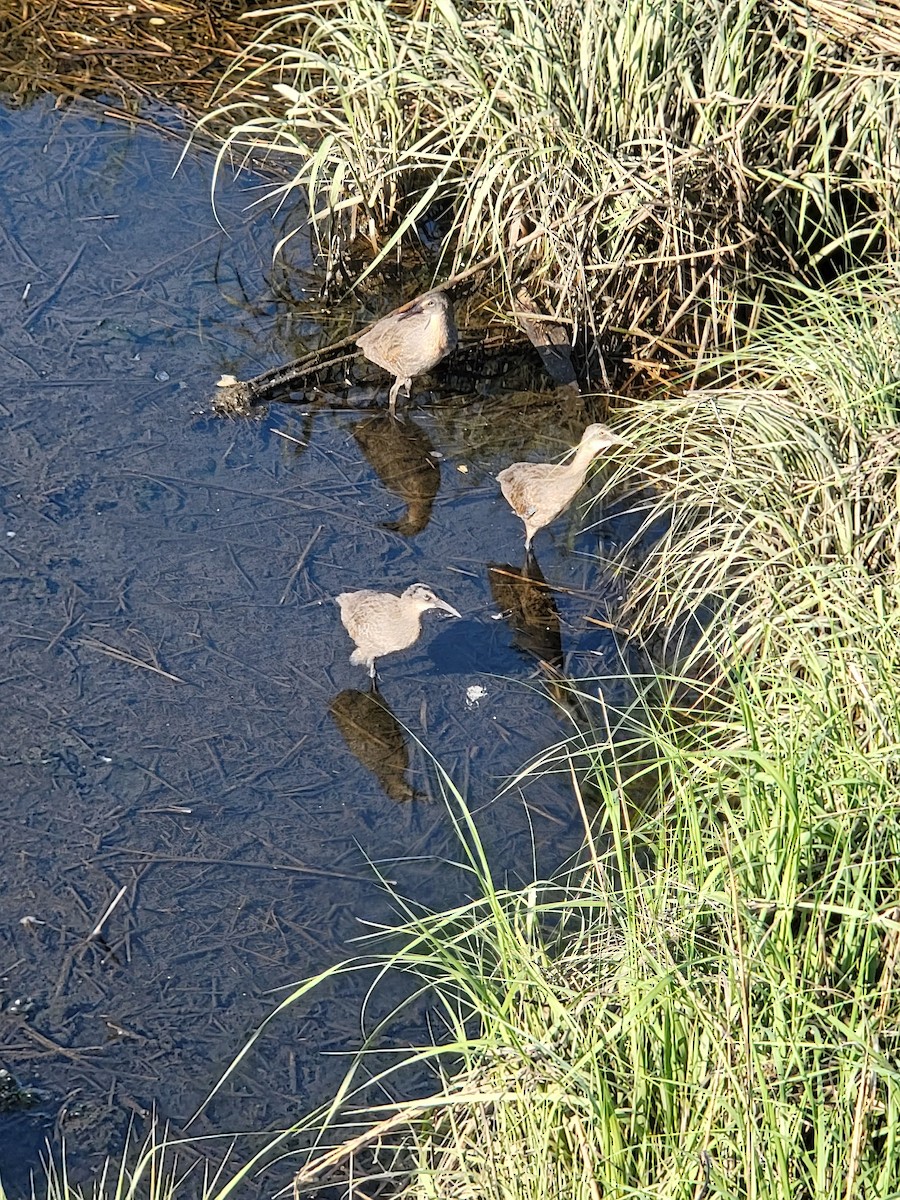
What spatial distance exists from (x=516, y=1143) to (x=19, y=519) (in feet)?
10.5

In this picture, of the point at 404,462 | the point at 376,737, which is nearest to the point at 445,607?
the point at 376,737

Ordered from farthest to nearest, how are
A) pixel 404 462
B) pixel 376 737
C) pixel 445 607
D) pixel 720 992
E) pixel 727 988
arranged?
pixel 404 462
pixel 445 607
pixel 376 737
pixel 720 992
pixel 727 988

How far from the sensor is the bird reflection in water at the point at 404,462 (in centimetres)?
575

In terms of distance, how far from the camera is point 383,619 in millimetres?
4828

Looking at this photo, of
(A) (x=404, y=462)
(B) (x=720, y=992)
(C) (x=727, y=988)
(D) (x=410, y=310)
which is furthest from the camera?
(D) (x=410, y=310)

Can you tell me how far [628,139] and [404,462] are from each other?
1.80 m

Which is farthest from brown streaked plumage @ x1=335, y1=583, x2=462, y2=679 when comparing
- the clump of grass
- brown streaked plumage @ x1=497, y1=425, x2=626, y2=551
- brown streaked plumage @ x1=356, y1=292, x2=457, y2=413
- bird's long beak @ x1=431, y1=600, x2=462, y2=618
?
the clump of grass

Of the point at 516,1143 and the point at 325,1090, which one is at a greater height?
the point at 516,1143

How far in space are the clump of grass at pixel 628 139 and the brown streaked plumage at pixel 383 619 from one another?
2.07m

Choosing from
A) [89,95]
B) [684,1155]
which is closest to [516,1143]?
[684,1155]

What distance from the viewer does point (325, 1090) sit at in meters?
3.76

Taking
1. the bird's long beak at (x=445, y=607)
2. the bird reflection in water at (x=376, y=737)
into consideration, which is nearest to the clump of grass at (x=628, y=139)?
the bird's long beak at (x=445, y=607)

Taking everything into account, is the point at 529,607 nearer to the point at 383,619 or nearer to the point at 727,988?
the point at 383,619

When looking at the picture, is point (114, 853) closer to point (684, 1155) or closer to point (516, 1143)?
point (516, 1143)
